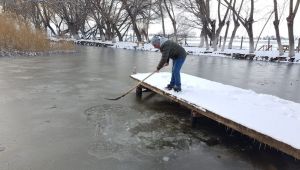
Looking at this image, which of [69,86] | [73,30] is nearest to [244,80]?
[69,86]

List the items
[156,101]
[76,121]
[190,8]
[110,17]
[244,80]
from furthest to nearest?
[110,17]
[190,8]
[244,80]
[156,101]
[76,121]

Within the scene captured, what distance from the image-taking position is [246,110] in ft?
18.2

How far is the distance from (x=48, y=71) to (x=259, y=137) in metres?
9.58

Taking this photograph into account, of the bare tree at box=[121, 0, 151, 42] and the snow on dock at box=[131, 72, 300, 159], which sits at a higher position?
the bare tree at box=[121, 0, 151, 42]

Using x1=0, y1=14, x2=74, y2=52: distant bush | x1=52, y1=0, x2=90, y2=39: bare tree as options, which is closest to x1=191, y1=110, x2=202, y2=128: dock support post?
x1=0, y1=14, x2=74, y2=52: distant bush

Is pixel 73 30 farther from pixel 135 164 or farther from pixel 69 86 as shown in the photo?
pixel 135 164

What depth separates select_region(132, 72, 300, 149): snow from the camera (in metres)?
4.55

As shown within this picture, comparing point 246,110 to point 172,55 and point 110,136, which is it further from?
point 110,136

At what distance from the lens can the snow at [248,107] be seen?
4.55 meters

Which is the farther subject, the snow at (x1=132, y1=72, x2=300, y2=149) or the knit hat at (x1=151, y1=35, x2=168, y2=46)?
the knit hat at (x1=151, y1=35, x2=168, y2=46)

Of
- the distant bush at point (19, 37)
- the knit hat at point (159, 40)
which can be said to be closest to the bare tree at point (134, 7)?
the distant bush at point (19, 37)

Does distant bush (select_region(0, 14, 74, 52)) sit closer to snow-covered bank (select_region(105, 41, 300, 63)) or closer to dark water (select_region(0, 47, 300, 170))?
dark water (select_region(0, 47, 300, 170))

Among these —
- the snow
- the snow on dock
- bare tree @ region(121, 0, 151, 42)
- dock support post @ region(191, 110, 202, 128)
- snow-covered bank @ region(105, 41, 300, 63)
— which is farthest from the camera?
bare tree @ region(121, 0, 151, 42)

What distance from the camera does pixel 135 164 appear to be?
4324 mm
